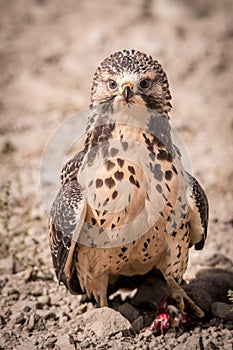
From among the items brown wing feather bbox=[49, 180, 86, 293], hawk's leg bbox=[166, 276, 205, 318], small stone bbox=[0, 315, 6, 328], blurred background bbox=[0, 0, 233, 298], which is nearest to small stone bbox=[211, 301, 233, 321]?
hawk's leg bbox=[166, 276, 205, 318]

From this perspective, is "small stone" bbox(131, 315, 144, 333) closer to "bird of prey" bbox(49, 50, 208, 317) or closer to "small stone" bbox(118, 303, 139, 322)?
"small stone" bbox(118, 303, 139, 322)

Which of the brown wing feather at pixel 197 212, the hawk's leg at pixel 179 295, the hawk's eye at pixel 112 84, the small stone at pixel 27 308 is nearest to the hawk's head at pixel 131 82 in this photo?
the hawk's eye at pixel 112 84

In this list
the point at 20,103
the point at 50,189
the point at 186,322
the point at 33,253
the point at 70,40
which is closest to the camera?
the point at 186,322

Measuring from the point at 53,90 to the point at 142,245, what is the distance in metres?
5.93

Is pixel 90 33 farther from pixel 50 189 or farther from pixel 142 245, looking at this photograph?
pixel 142 245

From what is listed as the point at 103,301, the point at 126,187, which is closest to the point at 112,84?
the point at 126,187

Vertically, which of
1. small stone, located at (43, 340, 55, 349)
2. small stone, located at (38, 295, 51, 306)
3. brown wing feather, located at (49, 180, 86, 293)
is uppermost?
brown wing feather, located at (49, 180, 86, 293)

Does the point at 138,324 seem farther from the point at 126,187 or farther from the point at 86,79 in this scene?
the point at 86,79

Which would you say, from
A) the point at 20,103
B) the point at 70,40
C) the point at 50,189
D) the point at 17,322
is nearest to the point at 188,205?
the point at 17,322

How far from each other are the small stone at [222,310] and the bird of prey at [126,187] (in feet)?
1.60

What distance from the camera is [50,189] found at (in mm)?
8375

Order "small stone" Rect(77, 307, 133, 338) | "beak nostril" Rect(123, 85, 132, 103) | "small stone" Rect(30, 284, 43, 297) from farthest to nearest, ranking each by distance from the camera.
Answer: "small stone" Rect(30, 284, 43, 297)
"small stone" Rect(77, 307, 133, 338)
"beak nostril" Rect(123, 85, 132, 103)

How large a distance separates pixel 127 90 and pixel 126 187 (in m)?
0.73

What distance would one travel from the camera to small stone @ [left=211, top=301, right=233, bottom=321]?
5773 millimetres
